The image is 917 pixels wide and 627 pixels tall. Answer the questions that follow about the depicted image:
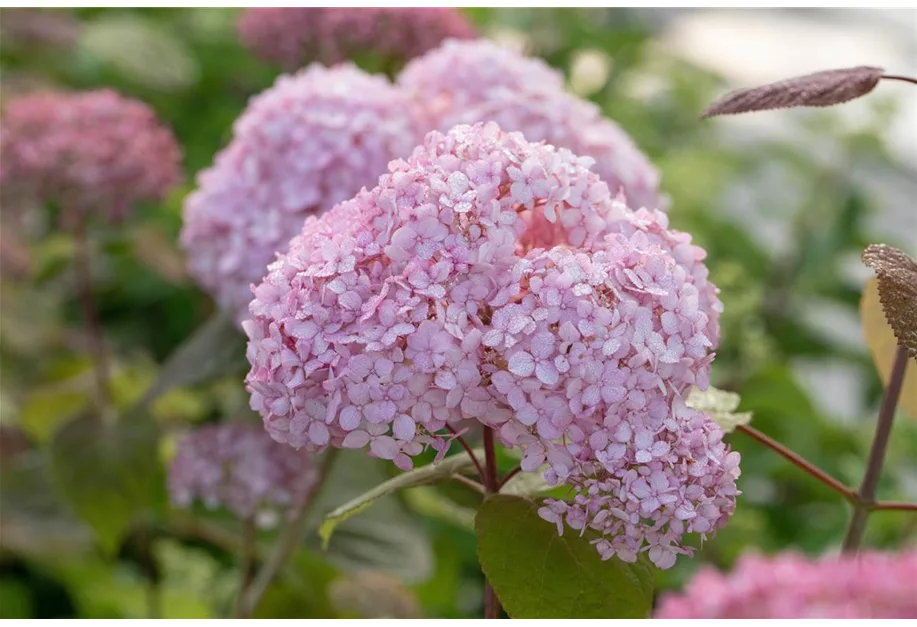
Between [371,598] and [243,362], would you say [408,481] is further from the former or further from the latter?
[371,598]

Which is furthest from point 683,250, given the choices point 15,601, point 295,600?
point 15,601

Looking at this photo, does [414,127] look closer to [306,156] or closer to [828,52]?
[306,156]

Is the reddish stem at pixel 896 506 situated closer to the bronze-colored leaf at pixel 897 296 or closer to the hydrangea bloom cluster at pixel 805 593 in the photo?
the bronze-colored leaf at pixel 897 296

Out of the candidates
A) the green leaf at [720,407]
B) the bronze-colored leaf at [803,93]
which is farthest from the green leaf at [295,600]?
the bronze-colored leaf at [803,93]

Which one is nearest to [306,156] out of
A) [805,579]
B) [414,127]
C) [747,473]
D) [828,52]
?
[414,127]

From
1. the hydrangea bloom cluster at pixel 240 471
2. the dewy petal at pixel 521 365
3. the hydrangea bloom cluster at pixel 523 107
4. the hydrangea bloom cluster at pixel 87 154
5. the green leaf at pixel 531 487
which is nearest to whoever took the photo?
the dewy petal at pixel 521 365

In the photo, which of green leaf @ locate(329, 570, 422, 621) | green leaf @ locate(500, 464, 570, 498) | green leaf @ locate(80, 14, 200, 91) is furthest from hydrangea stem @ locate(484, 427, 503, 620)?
green leaf @ locate(80, 14, 200, 91)

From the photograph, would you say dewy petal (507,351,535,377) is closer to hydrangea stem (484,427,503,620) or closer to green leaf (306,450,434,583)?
hydrangea stem (484,427,503,620)
